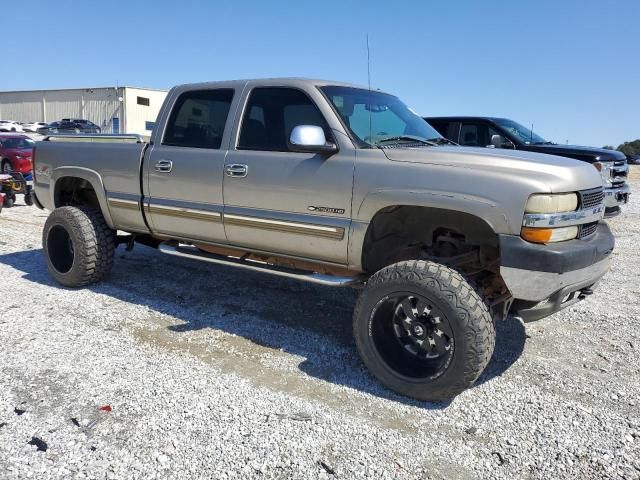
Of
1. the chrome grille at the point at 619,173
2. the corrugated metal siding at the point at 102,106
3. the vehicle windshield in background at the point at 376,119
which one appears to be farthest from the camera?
the corrugated metal siding at the point at 102,106

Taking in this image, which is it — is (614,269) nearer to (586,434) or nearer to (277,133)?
(586,434)

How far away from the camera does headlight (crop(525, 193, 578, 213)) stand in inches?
120

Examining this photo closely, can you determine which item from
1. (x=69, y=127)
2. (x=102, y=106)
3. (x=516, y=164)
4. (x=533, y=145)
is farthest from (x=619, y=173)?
(x=102, y=106)

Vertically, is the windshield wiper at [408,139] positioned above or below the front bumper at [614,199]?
above

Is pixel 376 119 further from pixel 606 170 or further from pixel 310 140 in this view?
pixel 606 170

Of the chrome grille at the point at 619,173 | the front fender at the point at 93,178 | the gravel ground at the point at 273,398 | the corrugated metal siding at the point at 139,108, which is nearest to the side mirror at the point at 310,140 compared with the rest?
the gravel ground at the point at 273,398

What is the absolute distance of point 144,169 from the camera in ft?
15.9

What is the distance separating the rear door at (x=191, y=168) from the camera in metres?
4.43

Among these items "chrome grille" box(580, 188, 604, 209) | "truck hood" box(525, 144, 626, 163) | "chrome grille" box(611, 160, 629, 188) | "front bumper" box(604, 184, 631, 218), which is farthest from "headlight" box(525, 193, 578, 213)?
"chrome grille" box(611, 160, 629, 188)

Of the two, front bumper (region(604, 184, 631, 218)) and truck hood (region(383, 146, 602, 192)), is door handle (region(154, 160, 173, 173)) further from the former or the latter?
front bumper (region(604, 184, 631, 218))

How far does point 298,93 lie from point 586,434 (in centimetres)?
303

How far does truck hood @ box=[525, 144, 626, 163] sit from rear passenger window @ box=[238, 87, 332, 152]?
21.3 ft

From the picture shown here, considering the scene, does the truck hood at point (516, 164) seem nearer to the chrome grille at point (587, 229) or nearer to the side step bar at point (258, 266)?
the chrome grille at point (587, 229)

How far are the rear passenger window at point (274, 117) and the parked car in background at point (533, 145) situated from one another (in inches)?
206
